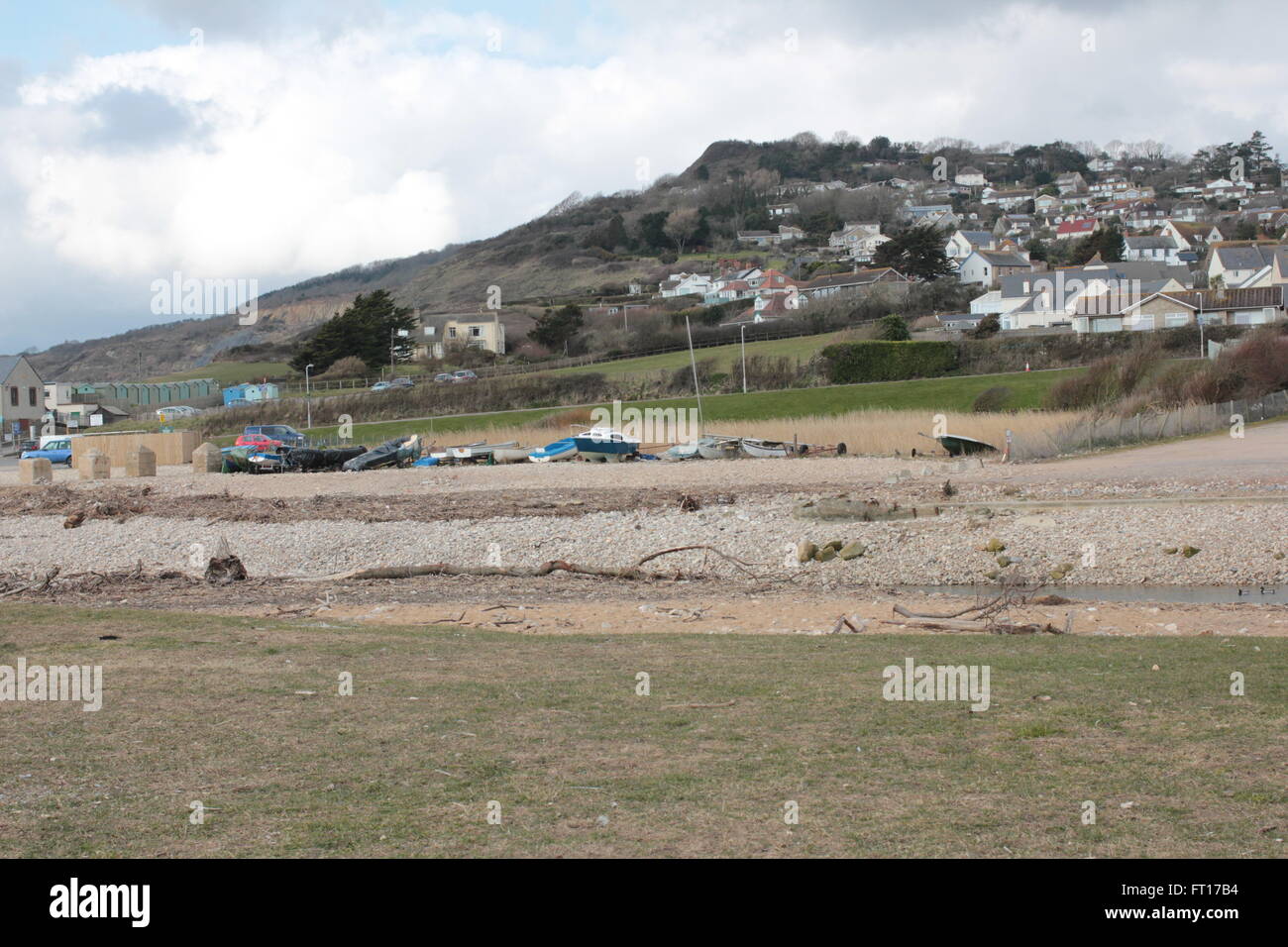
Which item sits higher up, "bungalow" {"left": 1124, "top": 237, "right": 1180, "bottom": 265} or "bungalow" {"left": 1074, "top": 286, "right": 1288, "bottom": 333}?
"bungalow" {"left": 1124, "top": 237, "right": 1180, "bottom": 265}

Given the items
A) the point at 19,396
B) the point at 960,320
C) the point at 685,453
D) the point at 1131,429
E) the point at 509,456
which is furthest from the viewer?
the point at 960,320

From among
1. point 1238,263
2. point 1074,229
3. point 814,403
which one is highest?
point 1074,229

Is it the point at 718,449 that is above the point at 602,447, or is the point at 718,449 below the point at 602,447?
below

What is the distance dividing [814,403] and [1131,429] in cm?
2555

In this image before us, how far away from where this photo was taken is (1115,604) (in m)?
17.5

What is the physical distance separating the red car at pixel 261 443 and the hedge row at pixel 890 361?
36.7 metres

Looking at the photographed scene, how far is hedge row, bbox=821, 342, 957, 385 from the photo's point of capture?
72875mm

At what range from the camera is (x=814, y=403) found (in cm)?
6450

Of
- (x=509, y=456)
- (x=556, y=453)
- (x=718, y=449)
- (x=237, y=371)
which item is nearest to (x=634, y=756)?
(x=718, y=449)

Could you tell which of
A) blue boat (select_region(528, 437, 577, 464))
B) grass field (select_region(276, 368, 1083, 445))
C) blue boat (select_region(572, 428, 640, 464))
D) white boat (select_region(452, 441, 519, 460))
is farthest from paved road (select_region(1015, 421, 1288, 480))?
white boat (select_region(452, 441, 519, 460))

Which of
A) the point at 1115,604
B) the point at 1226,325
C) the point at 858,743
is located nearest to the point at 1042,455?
the point at 1115,604

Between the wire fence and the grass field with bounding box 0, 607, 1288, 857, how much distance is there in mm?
28502

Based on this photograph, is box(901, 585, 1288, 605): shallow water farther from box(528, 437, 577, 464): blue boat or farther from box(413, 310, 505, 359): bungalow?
box(413, 310, 505, 359): bungalow

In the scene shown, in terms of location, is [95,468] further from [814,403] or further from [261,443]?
[814,403]
